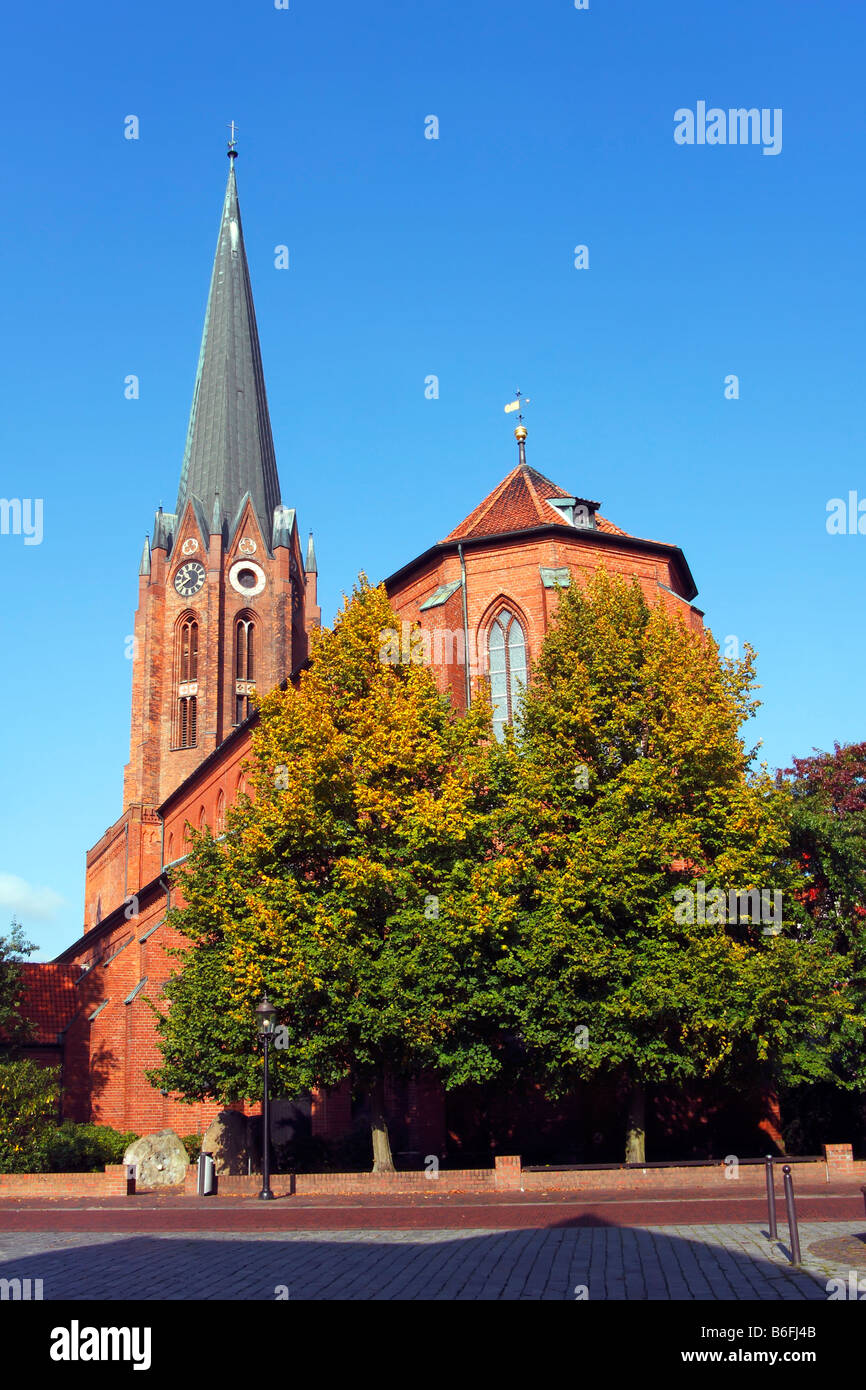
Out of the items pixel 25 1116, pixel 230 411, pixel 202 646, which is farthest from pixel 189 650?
pixel 25 1116

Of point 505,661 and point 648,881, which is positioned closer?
point 648,881

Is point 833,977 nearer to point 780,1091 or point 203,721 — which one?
point 780,1091

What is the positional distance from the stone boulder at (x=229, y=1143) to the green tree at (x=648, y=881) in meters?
8.30

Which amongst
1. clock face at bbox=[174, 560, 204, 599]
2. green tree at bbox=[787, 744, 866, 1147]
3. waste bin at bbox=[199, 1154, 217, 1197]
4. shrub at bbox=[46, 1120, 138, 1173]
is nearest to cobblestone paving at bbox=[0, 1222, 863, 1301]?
waste bin at bbox=[199, 1154, 217, 1197]

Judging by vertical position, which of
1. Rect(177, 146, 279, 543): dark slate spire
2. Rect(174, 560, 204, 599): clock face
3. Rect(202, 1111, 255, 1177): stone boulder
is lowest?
Rect(202, 1111, 255, 1177): stone boulder

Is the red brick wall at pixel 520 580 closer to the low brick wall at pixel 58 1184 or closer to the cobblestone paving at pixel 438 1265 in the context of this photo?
the low brick wall at pixel 58 1184

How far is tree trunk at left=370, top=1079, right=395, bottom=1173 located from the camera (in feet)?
82.2

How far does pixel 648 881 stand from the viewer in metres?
23.9

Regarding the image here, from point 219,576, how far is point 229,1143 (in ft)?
148

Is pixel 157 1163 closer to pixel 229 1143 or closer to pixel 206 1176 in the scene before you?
pixel 229 1143

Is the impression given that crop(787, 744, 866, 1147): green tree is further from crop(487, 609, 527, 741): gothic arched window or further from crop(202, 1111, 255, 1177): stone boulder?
crop(202, 1111, 255, 1177): stone boulder

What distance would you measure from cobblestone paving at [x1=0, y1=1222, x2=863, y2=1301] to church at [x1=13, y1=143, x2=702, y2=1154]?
52.1 ft

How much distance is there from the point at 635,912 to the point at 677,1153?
9.47 metres
